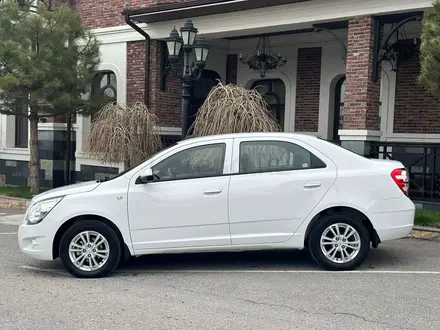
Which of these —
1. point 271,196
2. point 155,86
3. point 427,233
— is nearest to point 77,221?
point 271,196

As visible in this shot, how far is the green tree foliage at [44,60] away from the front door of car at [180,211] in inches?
255

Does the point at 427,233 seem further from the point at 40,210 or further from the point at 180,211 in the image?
the point at 40,210

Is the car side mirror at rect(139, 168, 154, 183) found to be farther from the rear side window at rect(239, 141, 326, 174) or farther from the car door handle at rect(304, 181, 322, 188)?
the car door handle at rect(304, 181, 322, 188)

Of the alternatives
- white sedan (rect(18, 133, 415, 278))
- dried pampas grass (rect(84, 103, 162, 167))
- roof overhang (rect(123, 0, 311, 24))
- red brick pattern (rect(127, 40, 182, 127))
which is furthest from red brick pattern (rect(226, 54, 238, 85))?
white sedan (rect(18, 133, 415, 278))

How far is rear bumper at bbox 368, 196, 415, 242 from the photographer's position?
634 centimetres

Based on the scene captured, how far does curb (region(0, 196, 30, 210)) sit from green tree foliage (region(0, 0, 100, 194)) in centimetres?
220

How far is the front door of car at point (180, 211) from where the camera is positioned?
247 inches

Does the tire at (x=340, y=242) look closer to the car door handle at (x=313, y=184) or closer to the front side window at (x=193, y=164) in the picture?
the car door handle at (x=313, y=184)

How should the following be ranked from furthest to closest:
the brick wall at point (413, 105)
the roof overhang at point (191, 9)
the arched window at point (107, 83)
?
the arched window at point (107, 83) → the brick wall at point (413, 105) → the roof overhang at point (191, 9)

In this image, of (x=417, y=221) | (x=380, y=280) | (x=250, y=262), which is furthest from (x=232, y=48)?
(x=380, y=280)

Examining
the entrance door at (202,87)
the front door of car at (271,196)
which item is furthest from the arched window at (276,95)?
the front door of car at (271,196)

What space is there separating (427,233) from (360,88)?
10.9 ft

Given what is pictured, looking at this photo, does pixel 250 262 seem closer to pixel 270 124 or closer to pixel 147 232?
pixel 147 232

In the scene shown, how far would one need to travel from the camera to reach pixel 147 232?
6301 mm
